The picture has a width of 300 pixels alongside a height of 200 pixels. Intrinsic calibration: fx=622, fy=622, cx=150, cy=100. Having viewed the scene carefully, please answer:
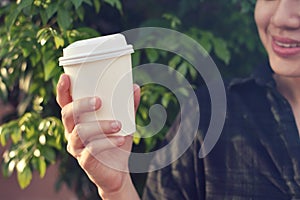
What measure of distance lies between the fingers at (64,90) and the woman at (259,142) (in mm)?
583

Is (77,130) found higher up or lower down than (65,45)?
higher up

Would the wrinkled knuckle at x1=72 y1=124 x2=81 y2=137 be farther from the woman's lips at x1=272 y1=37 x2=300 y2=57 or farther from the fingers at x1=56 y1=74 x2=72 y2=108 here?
the woman's lips at x1=272 y1=37 x2=300 y2=57

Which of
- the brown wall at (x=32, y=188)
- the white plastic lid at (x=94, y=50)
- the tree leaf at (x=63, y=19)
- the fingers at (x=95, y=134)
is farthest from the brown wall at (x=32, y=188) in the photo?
the white plastic lid at (x=94, y=50)

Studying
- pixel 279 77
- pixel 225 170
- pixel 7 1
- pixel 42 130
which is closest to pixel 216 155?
pixel 225 170

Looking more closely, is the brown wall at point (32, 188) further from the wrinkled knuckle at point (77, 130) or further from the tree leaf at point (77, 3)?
the wrinkled knuckle at point (77, 130)

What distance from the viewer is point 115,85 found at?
4.84 ft

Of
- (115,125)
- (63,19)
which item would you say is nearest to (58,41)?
(63,19)

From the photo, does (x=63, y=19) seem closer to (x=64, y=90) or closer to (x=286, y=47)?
(x=64, y=90)

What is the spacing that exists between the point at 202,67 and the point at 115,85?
830 mm

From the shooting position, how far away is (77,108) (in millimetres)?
1461

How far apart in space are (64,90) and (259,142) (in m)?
0.72

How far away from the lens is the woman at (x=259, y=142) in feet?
6.18

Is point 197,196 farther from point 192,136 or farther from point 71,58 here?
point 71,58

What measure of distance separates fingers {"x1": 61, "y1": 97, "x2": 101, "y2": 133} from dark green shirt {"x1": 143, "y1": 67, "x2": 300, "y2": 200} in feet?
1.86
